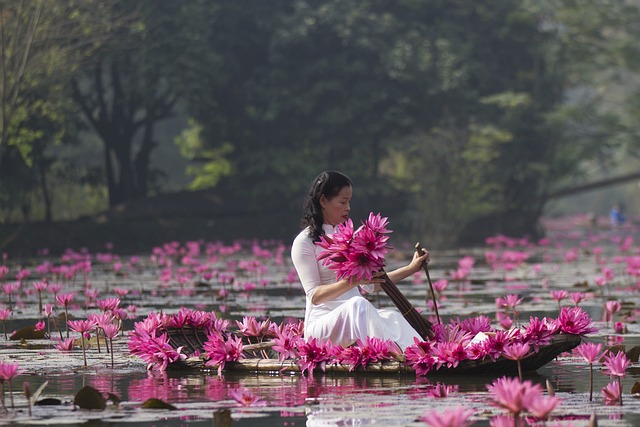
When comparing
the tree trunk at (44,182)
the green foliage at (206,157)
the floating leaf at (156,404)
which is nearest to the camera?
the floating leaf at (156,404)

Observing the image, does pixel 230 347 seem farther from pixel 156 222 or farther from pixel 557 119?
pixel 557 119

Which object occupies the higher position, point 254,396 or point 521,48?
point 521,48

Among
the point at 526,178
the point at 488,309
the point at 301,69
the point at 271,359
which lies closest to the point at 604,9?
the point at 526,178

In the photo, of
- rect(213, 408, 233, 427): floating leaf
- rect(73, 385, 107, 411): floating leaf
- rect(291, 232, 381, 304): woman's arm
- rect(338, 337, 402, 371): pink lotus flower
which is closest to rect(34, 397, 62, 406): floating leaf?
rect(73, 385, 107, 411): floating leaf

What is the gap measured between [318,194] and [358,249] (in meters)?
0.80

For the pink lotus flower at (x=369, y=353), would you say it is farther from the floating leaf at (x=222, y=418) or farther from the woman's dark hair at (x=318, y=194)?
the floating leaf at (x=222, y=418)

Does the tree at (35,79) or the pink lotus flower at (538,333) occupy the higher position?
the tree at (35,79)

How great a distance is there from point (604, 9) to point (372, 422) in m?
37.6

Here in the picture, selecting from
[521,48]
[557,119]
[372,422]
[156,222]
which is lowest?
[372,422]

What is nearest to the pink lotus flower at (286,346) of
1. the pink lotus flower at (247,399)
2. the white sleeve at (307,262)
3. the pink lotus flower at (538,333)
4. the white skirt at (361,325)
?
the white skirt at (361,325)

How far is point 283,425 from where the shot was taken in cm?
595

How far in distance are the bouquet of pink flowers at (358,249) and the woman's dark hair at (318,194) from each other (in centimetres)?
47

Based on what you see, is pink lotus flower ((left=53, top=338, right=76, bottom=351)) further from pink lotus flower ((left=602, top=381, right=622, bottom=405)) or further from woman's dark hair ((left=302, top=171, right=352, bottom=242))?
pink lotus flower ((left=602, top=381, right=622, bottom=405))

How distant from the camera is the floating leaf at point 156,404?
646cm
